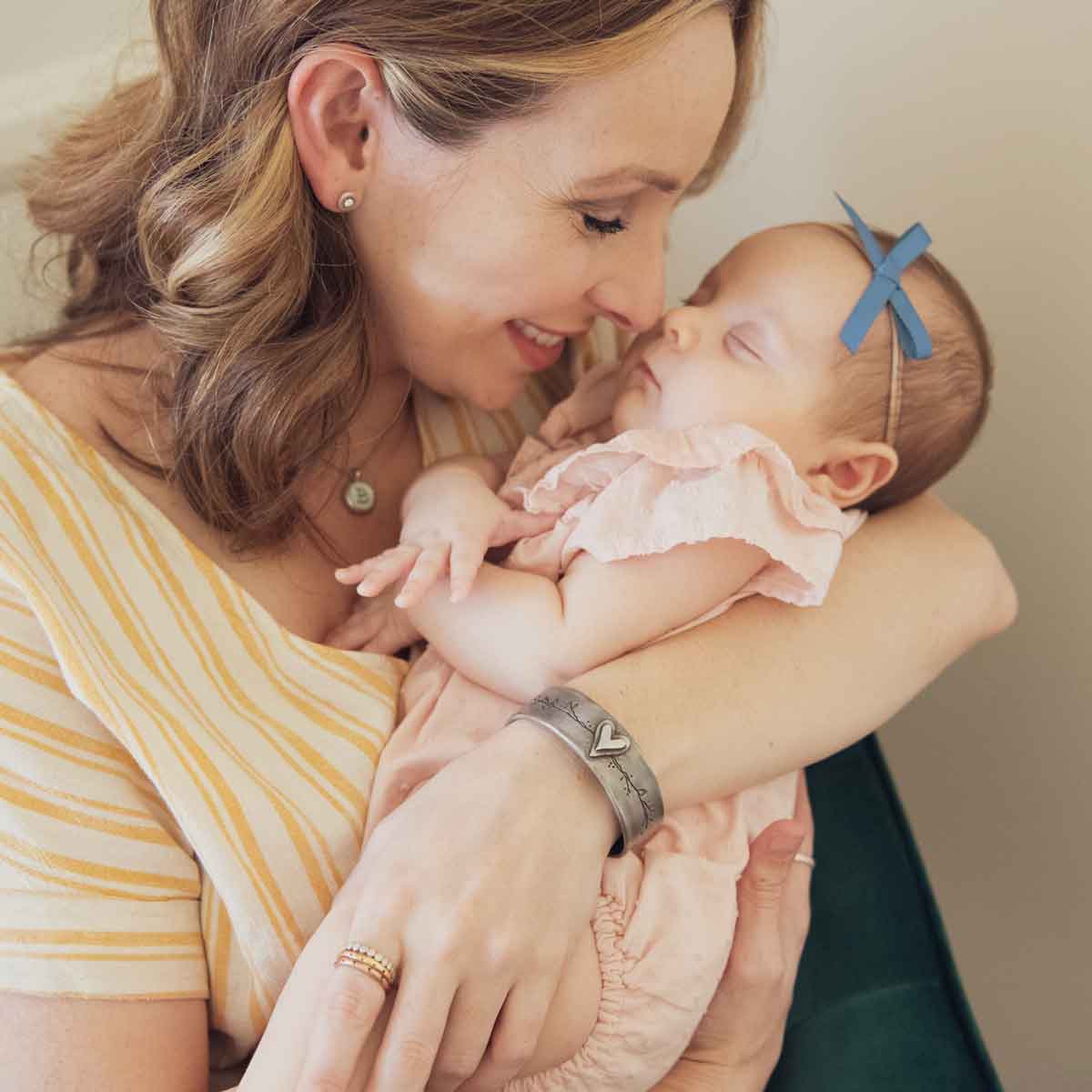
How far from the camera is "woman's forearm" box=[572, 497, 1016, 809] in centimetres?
124

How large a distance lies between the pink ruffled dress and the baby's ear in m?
0.04

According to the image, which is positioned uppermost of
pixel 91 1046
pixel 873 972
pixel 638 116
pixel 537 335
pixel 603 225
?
pixel 638 116

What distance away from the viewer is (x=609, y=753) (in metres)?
1.17

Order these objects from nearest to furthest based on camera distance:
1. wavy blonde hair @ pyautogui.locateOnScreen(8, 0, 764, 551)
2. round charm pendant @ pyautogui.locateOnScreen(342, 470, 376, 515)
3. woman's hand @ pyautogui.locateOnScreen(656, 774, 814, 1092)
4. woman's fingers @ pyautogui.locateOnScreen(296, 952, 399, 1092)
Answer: woman's fingers @ pyautogui.locateOnScreen(296, 952, 399, 1092) → wavy blonde hair @ pyautogui.locateOnScreen(8, 0, 764, 551) → woman's hand @ pyautogui.locateOnScreen(656, 774, 814, 1092) → round charm pendant @ pyautogui.locateOnScreen(342, 470, 376, 515)

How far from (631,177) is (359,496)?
0.51 m

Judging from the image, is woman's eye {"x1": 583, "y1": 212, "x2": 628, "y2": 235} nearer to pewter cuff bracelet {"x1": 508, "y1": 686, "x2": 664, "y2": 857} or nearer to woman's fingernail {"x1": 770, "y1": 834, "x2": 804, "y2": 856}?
pewter cuff bracelet {"x1": 508, "y1": 686, "x2": 664, "y2": 857}

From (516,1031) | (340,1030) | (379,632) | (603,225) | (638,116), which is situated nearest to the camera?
(340,1030)

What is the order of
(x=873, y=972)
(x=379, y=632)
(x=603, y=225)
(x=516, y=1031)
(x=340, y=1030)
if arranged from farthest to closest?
(x=873, y=972)
(x=379, y=632)
(x=603, y=225)
(x=516, y=1031)
(x=340, y=1030)

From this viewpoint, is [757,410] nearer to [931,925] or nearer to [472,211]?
[472,211]

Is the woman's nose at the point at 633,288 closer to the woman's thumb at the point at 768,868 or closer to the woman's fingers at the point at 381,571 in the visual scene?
the woman's fingers at the point at 381,571

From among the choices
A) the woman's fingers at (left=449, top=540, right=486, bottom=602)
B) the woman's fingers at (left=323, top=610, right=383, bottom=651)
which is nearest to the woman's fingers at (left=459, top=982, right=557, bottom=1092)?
the woman's fingers at (left=449, top=540, right=486, bottom=602)

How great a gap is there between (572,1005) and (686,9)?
0.93 metres

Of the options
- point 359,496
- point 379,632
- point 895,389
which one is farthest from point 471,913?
point 895,389

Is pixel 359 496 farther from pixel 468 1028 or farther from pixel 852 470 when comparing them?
pixel 468 1028
